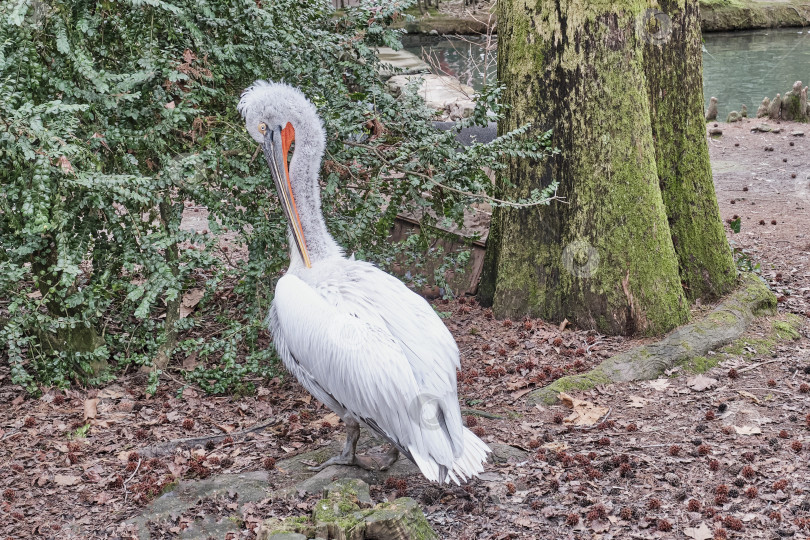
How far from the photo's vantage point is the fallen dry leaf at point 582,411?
14.2 feet

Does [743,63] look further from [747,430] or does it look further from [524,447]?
[524,447]

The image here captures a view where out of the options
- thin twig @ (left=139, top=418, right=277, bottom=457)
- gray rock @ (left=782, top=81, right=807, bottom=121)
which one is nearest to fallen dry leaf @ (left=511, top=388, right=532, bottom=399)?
thin twig @ (left=139, top=418, right=277, bottom=457)

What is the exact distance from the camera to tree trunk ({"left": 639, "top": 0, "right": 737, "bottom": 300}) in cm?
551

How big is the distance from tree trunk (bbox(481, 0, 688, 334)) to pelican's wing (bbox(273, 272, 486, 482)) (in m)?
1.89

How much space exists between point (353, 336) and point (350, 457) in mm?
695

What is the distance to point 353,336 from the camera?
365cm

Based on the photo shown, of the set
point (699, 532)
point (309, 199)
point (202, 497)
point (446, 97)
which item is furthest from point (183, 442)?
point (446, 97)

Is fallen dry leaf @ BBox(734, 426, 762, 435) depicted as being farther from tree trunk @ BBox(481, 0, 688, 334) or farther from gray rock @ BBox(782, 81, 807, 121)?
gray rock @ BBox(782, 81, 807, 121)

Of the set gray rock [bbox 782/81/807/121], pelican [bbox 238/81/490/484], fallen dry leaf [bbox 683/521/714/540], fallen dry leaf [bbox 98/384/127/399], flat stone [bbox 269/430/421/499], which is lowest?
flat stone [bbox 269/430/421/499]

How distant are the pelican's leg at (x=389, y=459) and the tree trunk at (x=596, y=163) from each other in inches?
73.8

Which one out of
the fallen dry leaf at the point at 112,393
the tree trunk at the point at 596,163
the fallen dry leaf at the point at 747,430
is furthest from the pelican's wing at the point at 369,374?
the tree trunk at the point at 596,163

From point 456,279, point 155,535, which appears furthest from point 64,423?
point 456,279

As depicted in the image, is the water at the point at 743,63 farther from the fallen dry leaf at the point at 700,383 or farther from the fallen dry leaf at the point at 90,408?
the fallen dry leaf at the point at 90,408

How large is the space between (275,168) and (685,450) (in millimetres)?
2537
